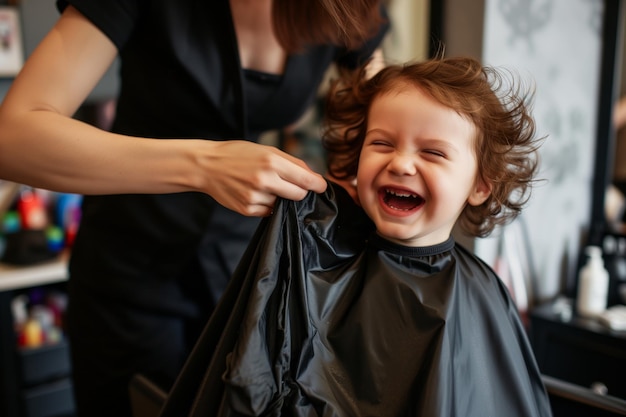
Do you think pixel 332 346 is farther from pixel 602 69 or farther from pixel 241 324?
pixel 602 69

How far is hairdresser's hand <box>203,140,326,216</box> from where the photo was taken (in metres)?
0.80

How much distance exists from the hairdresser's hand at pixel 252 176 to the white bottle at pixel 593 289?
138 cm

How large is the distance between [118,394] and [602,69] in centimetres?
205

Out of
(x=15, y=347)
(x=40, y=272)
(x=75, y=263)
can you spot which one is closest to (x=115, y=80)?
(x=40, y=272)

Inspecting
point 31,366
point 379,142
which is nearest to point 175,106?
point 379,142

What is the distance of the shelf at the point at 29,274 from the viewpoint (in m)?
1.99

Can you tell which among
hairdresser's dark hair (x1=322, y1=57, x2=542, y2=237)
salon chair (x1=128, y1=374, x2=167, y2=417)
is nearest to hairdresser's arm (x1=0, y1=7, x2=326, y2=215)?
hairdresser's dark hair (x1=322, y1=57, x2=542, y2=237)

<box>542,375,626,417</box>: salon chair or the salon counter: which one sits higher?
<box>542,375,626,417</box>: salon chair

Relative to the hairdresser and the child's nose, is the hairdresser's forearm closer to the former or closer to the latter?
the hairdresser

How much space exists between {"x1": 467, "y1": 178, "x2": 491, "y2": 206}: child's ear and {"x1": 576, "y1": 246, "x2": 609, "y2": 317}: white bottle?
1.06m

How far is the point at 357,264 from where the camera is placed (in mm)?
968

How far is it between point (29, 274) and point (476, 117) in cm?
182

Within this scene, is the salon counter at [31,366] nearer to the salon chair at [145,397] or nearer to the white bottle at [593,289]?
the salon chair at [145,397]

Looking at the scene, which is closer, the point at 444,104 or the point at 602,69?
the point at 444,104
